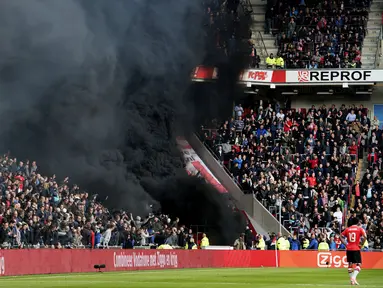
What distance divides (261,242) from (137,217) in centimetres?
983

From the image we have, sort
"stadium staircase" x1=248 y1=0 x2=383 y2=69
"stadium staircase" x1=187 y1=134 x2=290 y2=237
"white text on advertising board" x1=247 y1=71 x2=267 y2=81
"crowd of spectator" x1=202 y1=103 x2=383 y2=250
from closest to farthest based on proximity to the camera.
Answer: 1. "crowd of spectator" x1=202 y1=103 x2=383 y2=250
2. "stadium staircase" x1=187 y1=134 x2=290 y2=237
3. "white text on advertising board" x1=247 y1=71 x2=267 y2=81
4. "stadium staircase" x1=248 y1=0 x2=383 y2=69

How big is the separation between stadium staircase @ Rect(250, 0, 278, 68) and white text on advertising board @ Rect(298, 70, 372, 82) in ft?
11.0

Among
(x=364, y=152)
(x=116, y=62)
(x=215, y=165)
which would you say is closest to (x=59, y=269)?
(x=116, y=62)

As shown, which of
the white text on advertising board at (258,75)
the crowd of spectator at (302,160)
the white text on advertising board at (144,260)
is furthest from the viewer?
the white text on advertising board at (258,75)

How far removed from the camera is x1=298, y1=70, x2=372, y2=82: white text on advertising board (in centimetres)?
6303

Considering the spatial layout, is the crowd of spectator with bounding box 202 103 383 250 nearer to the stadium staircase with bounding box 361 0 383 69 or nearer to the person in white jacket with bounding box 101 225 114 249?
the stadium staircase with bounding box 361 0 383 69

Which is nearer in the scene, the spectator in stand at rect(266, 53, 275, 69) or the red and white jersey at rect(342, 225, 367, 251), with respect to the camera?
the red and white jersey at rect(342, 225, 367, 251)

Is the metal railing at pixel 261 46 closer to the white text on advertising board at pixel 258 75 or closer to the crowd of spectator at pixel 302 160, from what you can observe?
the white text on advertising board at pixel 258 75

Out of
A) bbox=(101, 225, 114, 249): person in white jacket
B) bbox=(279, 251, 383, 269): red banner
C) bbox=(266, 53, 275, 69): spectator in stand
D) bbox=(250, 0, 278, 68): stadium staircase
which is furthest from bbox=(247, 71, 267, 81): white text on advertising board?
bbox=(101, 225, 114, 249): person in white jacket

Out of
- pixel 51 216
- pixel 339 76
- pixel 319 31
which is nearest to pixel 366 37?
pixel 319 31

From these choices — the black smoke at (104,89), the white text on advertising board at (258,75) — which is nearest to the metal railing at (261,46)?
the white text on advertising board at (258,75)

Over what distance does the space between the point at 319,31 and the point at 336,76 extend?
165 inches

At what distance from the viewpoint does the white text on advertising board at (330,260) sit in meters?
50.8

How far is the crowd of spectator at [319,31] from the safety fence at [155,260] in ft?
57.7
